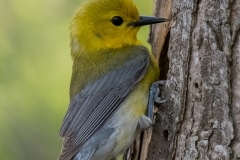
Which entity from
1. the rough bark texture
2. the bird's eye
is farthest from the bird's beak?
the rough bark texture

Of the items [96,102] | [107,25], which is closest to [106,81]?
[96,102]

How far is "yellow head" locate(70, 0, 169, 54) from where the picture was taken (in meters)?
5.52

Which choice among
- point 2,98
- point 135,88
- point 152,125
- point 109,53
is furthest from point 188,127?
point 2,98

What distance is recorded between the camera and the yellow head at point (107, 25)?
552cm

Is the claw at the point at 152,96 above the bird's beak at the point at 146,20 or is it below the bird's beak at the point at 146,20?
below

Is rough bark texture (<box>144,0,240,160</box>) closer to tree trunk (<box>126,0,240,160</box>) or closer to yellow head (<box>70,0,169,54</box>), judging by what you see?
tree trunk (<box>126,0,240,160</box>)

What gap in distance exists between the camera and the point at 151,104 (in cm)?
502

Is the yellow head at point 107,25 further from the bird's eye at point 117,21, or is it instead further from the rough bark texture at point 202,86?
the rough bark texture at point 202,86

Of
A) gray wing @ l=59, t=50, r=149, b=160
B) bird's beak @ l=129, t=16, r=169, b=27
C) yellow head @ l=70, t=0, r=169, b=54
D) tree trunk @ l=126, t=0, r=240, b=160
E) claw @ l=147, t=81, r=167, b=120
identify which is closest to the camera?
tree trunk @ l=126, t=0, r=240, b=160

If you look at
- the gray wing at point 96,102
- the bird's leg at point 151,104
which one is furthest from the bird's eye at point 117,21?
the bird's leg at point 151,104

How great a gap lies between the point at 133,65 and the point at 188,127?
0.96 metres

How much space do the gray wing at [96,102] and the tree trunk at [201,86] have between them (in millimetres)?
375

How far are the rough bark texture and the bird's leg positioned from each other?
0.25 feet

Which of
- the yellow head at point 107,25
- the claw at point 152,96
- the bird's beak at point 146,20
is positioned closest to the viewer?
the claw at point 152,96
